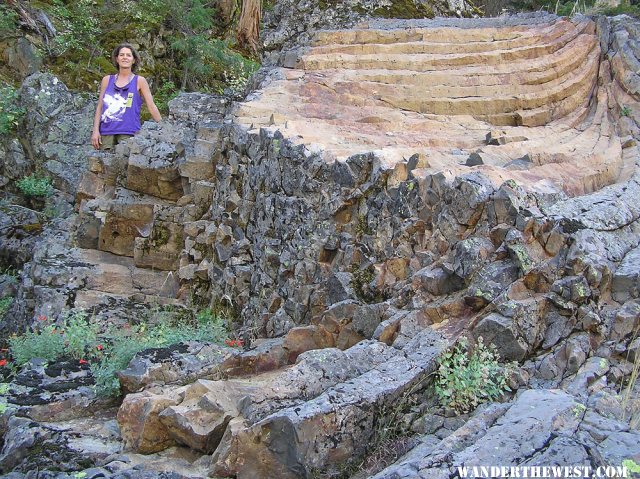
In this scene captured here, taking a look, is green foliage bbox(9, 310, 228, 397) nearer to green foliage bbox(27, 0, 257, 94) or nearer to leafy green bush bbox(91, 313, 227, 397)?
leafy green bush bbox(91, 313, 227, 397)

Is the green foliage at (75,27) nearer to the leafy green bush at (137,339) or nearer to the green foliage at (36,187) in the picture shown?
the green foliage at (36,187)

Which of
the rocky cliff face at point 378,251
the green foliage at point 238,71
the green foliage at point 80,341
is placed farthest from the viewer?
the green foliage at point 238,71

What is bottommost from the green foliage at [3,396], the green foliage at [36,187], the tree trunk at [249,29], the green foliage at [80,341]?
the green foliage at [3,396]

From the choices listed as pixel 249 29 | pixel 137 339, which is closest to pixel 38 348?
pixel 137 339

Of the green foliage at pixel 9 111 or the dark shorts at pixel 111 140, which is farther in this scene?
the green foliage at pixel 9 111

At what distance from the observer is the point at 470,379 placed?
3576mm

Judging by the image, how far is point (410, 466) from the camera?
286 cm

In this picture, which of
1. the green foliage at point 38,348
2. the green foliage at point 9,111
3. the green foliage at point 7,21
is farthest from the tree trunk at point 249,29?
the green foliage at point 38,348

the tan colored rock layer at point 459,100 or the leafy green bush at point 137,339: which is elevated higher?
the tan colored rock layer at point 459,100

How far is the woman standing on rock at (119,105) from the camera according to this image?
7578 mm

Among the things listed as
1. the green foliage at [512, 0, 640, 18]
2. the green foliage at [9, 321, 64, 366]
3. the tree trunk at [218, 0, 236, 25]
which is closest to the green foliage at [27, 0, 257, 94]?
the tree trunk at [218, 0, 236, 25]

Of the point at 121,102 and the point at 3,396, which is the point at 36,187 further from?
the point at 3,396

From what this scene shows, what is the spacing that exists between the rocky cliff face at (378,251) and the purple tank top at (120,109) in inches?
9.5

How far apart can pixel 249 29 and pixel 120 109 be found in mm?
6740
